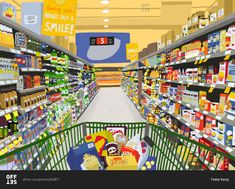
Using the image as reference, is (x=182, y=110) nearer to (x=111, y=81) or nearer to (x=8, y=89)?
(x=8, y=89)

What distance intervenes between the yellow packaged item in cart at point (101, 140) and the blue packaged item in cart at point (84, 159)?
0.29 feet

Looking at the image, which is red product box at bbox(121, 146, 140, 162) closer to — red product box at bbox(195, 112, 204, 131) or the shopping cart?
the shopping cart

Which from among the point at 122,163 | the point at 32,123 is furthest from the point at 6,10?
the point at 122,163

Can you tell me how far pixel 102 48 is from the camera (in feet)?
81.7

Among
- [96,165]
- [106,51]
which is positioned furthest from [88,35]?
[96,165]

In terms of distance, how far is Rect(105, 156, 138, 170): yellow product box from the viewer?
3.70 ft

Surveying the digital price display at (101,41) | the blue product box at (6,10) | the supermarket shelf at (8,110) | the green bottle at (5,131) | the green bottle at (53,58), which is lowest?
the green bottle at (5,131)

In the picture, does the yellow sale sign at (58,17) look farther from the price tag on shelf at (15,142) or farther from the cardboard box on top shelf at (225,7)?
the cardboard box on top shelf at (225,7)

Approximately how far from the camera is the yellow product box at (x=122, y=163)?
1127 millimetres

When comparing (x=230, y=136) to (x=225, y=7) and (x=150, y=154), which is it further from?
(x=150, y=154)

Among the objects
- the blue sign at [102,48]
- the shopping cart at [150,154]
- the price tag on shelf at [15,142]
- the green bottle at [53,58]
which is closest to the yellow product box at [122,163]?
the shopping cart at [150,154]

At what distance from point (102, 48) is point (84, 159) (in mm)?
23988

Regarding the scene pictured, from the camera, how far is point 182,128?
5.41 meters

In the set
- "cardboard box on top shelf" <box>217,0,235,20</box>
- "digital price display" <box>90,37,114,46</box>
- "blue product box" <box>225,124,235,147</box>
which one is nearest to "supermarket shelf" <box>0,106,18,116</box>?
"blue product box" <box>225,124,235,147</box>
